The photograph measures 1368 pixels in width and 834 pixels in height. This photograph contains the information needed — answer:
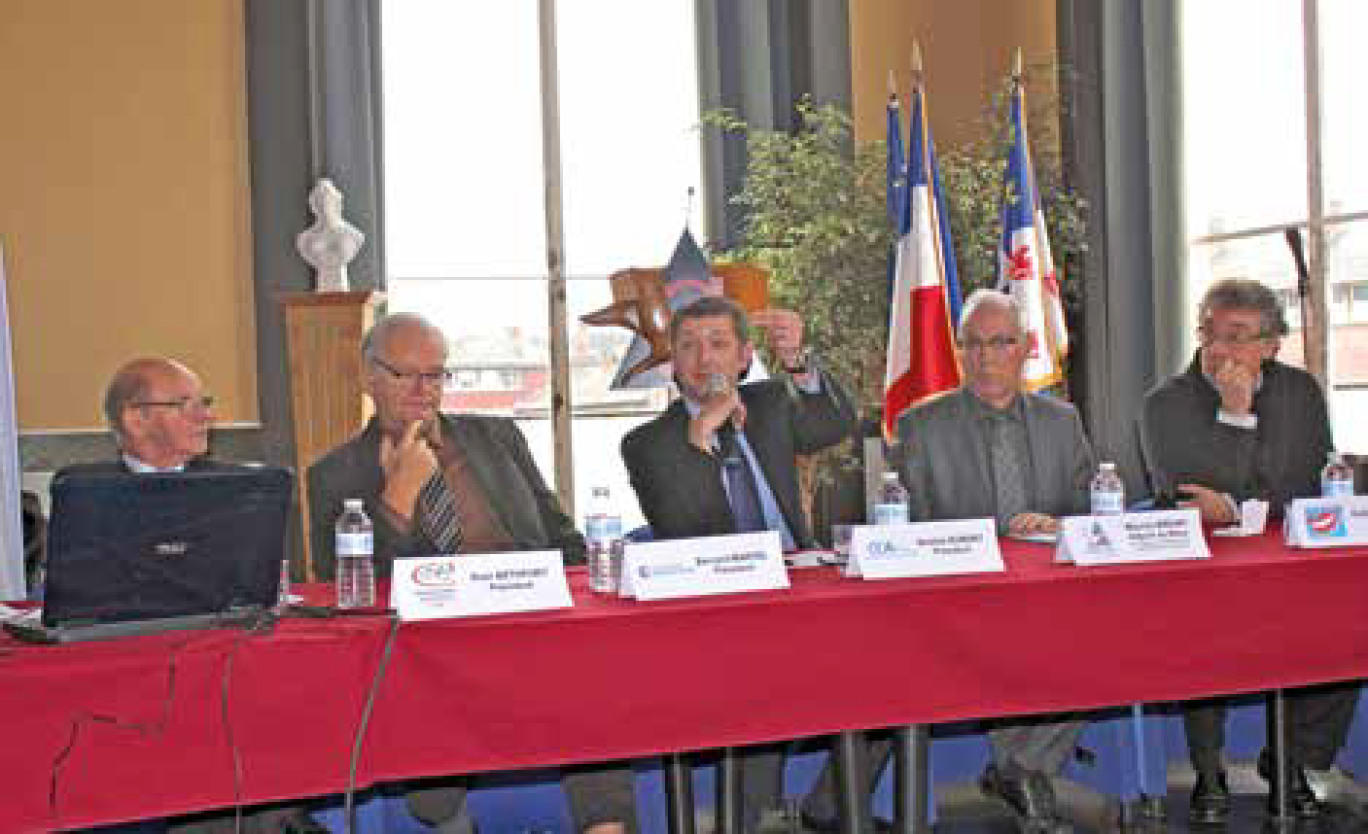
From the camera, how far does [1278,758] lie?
3457 millimetres

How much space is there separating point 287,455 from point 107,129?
1446 mm

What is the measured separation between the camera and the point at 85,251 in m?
6.10

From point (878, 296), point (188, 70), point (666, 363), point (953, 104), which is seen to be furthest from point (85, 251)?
point (953, 104)

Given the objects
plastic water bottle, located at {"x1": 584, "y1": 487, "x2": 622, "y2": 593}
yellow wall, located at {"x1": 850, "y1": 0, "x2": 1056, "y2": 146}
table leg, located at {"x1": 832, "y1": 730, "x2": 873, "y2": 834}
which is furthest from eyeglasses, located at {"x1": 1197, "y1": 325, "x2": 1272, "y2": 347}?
yellow wall, located at {"x1": 850, "y1": 0, "x2": 1056, "y2": 146}

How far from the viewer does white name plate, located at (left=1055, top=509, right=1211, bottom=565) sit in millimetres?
2914

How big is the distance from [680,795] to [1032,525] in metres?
1.01

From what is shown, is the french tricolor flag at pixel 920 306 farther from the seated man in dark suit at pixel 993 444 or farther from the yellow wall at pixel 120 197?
the yellow wall at pixel 120 197

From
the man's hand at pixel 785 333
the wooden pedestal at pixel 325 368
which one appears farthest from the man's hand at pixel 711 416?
the wooden pedestal at pixel 325 368

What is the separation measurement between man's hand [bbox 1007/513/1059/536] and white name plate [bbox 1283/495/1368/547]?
0.49m

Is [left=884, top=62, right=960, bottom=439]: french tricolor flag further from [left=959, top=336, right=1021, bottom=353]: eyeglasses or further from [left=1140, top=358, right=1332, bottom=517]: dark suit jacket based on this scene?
[left=959, top=336, right=1021, bottom=353]: eyeglasses

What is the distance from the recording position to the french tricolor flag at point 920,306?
5.79 metres

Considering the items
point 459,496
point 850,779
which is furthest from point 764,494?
point 850,779

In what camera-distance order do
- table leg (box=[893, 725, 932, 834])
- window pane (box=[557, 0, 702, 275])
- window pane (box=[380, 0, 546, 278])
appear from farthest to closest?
window pane (box=[557, 0, 702, 275])
window pane (box=[380, 0, 546, 278])
table leg (box=[893, 725, 932, 834])

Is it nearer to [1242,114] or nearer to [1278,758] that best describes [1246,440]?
[1278,758]
